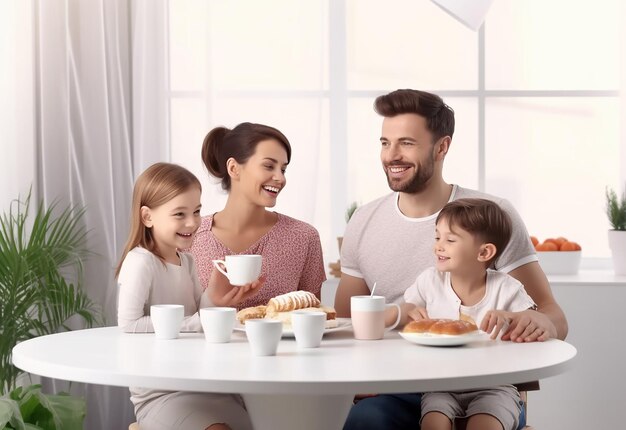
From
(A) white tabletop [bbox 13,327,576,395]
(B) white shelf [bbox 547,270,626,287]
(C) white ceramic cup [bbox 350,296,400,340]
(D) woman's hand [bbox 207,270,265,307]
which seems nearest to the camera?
(A) white tabletop [bbox 13,327,576,395]

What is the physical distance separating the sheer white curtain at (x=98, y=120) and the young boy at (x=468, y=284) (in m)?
1.97

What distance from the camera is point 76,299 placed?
387 cm

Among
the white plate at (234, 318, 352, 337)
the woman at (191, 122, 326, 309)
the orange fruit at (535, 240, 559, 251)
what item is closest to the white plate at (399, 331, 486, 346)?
the white plate at (234, 318, 352, 337)

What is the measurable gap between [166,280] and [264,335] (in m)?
0.60

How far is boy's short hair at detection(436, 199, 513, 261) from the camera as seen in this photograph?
8.39 feet

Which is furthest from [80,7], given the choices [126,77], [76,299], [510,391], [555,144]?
[510,391]

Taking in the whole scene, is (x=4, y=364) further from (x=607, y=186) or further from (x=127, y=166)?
(x=607, y=186)

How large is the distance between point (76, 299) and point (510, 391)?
2053 millimetres

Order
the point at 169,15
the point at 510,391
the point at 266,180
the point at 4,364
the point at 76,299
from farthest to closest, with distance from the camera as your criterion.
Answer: the point at 169,15 < the point at 76,299 < the point at 4,364 < the point at 266,180 < the point at 510,391

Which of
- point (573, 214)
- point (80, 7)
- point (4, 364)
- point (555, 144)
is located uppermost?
point (80, 7)

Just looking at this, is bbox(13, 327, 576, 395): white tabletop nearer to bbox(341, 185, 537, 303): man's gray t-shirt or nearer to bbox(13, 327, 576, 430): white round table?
bbox(13, 327, 576, 430): white round table

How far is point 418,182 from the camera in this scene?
2.90 meters

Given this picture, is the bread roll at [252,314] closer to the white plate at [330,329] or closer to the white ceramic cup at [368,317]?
the white plate at [330,329]

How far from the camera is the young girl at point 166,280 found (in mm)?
2363
